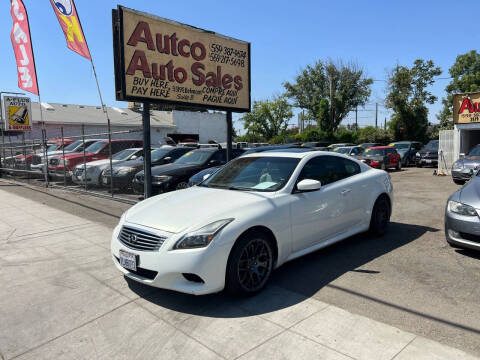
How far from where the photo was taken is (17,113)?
16.5 meters

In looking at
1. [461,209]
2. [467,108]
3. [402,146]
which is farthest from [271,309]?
[402,146]

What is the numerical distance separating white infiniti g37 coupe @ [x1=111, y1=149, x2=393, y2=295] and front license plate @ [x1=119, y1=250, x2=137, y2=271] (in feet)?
0.04

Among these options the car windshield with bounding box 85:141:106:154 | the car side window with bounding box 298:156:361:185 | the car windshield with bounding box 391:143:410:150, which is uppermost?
the car windshield with bounding box 85:141:106:154

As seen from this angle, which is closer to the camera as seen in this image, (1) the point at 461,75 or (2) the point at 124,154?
(2) the point at 124,154

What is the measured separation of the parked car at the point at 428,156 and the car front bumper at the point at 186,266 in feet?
65.4

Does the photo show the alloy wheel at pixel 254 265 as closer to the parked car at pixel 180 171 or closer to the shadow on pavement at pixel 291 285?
the shadow on pavement at pixel 291 285

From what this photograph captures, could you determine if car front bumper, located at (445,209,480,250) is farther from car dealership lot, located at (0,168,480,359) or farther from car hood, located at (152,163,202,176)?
car hood, located at (152,163,202,176)

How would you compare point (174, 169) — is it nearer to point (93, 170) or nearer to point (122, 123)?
point (93, 170)

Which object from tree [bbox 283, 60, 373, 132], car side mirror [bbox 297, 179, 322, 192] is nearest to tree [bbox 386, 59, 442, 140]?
tree [bbox 283, 60, 373, 132]

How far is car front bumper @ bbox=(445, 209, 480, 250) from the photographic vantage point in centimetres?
464

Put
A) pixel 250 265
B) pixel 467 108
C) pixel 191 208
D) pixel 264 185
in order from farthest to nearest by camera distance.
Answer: pixel 467 108
pixel 264 185
pixel 191 208
pixel 250 265

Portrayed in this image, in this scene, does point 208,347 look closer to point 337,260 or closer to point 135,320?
point 135,320

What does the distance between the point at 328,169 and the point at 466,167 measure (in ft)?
29.8

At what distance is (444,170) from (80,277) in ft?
55.2
